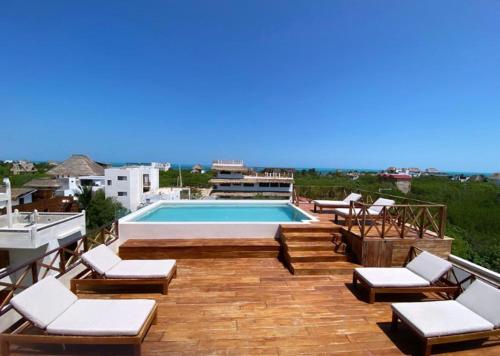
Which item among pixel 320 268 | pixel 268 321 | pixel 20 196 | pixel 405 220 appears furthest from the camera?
pixel 20 196

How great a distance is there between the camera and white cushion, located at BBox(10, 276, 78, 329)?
235 centimetres

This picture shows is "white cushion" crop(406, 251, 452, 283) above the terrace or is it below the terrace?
above

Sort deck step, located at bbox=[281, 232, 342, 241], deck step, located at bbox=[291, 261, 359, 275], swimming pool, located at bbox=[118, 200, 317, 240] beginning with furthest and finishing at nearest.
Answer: swimming pool, located at bbox=[118, 200, 317, 240]
deck step, located at bbox=[281, 232, 342, 241]
deck step, located at bbox=[291, 261, 359, 275]

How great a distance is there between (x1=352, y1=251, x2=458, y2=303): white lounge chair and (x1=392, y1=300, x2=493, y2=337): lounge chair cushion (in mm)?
503

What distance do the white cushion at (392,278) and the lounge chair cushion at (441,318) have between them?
0.51 meters

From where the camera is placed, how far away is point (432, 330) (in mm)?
2432

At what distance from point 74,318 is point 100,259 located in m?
1.41

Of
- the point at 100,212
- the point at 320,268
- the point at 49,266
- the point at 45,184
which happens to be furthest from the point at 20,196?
the point at 320,268

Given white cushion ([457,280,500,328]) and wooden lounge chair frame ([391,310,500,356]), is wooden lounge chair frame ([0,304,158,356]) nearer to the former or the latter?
wooden lounge chair frame ([391,310,500,356])

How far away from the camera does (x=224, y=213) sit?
832cm

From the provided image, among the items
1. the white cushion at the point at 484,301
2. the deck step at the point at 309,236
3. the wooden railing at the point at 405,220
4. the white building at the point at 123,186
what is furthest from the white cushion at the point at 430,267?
the white building at the point at 123,186

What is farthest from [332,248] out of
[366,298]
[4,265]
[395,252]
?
[4,265]

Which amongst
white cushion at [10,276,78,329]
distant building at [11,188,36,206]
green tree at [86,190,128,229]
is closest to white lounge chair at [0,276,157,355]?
white cushion at [10,276,78,329]

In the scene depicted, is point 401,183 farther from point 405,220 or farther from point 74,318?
point 74,318
